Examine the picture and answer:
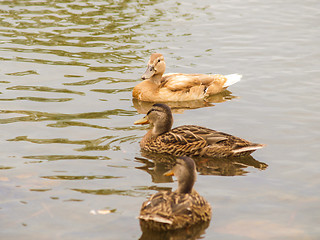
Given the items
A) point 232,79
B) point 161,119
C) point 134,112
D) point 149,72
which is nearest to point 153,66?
point 149,72

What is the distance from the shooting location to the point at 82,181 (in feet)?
27.7

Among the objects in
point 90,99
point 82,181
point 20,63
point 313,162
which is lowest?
point 82,181

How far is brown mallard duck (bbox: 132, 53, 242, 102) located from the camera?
41.7 feet

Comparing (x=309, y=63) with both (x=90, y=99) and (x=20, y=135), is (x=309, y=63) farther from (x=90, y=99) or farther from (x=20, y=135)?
(x=20, y=135)

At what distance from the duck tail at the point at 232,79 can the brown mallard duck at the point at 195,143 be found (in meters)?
3.30

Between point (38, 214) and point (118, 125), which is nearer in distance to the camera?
point (38, 214)

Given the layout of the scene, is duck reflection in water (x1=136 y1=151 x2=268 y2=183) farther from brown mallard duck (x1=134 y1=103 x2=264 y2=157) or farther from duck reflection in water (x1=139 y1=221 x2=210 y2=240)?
duck reflection in water (x1=139 y1=221 x2=210 y2=240)

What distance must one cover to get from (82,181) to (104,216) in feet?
3.67

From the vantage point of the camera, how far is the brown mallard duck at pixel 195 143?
31.0 ft

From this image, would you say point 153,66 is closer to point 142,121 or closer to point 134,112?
point 134,112

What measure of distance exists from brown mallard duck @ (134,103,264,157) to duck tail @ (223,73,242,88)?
3.30 m

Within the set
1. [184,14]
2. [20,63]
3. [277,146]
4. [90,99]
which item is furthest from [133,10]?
[277,146]

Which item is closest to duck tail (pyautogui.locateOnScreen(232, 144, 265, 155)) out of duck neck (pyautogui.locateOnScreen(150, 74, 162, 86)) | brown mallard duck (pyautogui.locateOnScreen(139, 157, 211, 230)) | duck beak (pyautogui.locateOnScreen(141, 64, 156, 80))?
brown mallard duck (pyautogui.locateOnScreen(139, 157, 211, 230))

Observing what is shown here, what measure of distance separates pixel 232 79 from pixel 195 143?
3.77 meters
